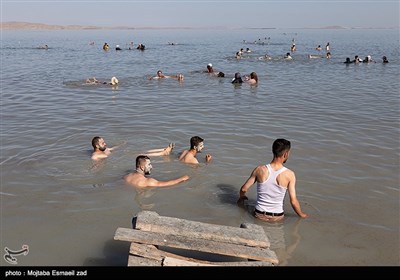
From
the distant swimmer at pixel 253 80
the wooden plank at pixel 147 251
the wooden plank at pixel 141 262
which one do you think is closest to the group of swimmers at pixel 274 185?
the wooden plank at pixel 147 251

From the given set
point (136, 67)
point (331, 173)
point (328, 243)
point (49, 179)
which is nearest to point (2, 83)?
point (136, 67)

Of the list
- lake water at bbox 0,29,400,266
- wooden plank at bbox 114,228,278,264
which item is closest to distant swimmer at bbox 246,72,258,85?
lake water at bbox 0,29,400,266

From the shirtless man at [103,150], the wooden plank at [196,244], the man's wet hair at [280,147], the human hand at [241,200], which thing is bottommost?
the human hand at [241,200]

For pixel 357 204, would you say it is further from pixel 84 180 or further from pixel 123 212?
pixel 84 180

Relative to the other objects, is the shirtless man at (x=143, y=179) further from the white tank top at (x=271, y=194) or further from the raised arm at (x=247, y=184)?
the white tank top at (x=271, y=194)

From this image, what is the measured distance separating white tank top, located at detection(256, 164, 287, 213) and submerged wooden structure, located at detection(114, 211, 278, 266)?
128 centimetres

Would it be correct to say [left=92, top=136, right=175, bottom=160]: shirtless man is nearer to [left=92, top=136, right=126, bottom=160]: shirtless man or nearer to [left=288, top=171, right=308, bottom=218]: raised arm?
[left=92, top=136, right=126, bottom=160]: shirtless man

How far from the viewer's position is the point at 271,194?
21.1 feet

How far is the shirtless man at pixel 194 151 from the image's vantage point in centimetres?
932

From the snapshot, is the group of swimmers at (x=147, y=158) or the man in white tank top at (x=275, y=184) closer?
the man in white tank top at (x=275, y=184)

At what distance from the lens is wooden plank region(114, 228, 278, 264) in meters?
4.68

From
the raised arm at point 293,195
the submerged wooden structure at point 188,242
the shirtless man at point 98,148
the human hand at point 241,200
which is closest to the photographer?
the submerged wooden structure at point 188,242

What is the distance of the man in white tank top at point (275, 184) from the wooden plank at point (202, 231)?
1340 mm

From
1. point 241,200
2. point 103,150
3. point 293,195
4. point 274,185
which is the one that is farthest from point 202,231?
point 103,150
